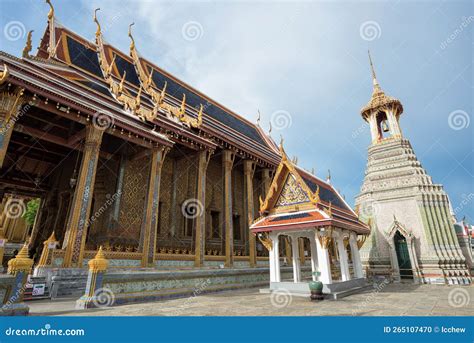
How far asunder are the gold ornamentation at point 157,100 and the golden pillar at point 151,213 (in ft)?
5.61

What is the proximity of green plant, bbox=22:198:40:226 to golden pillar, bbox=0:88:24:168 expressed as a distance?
674 inches

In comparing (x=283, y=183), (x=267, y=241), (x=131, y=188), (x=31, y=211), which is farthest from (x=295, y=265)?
(x=31, y=211)

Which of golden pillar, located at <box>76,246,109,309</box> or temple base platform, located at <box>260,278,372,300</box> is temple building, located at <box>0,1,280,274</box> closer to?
golden pillar, located at <box>76,246,109,309</box>

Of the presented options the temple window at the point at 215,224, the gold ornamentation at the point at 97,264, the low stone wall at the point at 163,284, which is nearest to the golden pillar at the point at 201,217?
the low stone wall at the point at 163,284

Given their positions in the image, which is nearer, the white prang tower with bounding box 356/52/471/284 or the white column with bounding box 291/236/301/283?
the white column with bounding box 291/236/301/283

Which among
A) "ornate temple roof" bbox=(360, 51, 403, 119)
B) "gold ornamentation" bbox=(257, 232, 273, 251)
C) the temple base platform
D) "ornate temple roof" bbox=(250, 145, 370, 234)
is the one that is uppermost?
"ornate temple roof" bbox=(360, 51, 403, 119)

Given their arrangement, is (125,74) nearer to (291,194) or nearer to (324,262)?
(291,194)

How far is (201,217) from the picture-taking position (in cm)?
1215

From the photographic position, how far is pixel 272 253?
9.16 m

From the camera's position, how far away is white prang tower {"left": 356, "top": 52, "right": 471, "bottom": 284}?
14.2m

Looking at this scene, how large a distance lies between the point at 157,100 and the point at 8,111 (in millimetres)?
6875

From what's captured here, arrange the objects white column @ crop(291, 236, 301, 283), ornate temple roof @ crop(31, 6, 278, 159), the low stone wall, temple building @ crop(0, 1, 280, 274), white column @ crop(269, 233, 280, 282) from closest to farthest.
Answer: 1. the low stone wall
2. temple building @ crop(0, 1, 280, 274)
3. white column @ crop(269, 233, 280, 282)
4. white column @ crop(291, 236, 301, 283)
5. ornate temple roof @ crop(31, 6, 278, 159)

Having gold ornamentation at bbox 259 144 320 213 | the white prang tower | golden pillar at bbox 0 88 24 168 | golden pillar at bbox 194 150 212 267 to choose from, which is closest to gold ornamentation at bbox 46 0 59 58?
golden pillar at bbox 0 88 24 168

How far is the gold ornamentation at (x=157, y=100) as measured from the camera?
12.9 m
